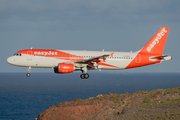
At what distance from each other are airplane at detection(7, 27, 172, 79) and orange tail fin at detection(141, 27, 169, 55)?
47.1 inches

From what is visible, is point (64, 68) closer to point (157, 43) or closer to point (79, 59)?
point (79, 59)

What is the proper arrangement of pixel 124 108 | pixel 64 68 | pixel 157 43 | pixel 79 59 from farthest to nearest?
1. pixel 157 43
2. pixel 79 59
3. pixel 64 68
4. pixel 124 108

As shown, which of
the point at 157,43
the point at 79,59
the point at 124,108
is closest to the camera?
the point at 124,108

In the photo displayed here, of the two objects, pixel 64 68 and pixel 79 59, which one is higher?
pixel 79 59

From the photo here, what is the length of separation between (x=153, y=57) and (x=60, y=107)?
2232cm

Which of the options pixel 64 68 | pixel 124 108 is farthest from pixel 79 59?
pixel 124 108

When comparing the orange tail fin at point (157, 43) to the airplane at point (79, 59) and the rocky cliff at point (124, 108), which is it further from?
the rocky cliff at point (124, 108)

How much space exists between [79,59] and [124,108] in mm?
15557

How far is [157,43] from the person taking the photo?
5753 cm

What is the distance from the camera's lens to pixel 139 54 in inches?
2152

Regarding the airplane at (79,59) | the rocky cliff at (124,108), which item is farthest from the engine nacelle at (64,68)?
the rocky cliff at (124,108)

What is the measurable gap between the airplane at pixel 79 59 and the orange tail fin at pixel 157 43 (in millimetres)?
1195

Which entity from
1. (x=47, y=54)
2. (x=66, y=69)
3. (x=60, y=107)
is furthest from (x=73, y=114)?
(x=47, y=54)

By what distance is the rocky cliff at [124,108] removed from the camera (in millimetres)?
33969
